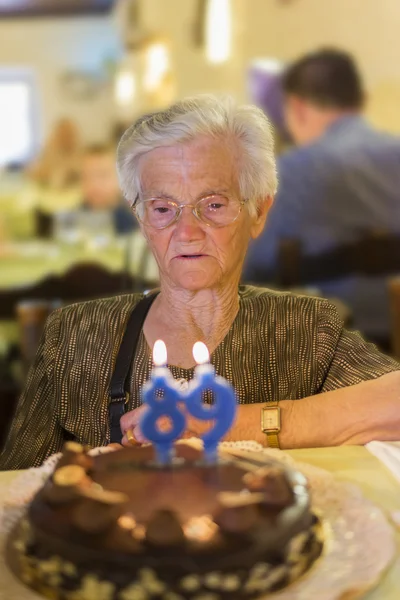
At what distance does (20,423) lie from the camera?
5.50 ft

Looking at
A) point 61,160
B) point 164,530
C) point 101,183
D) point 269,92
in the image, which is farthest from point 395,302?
point 61,160

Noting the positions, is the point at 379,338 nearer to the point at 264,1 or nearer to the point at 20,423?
the point at 20,423

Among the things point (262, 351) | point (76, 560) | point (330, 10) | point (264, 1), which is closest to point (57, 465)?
point (76, 560)

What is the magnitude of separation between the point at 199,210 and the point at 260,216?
0.59 feet

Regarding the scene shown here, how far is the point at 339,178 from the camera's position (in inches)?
148

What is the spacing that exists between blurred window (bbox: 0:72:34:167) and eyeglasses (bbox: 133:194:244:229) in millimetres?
13641


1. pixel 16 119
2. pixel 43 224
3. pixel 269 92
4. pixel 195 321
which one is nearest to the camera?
pixel 195 321

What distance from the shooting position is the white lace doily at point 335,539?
34.8 inches

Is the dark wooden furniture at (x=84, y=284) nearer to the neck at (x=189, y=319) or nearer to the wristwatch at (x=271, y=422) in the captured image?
the neck at (x=189, y=319)

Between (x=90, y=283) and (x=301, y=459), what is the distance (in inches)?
64.3

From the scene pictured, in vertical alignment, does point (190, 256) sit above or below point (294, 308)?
above

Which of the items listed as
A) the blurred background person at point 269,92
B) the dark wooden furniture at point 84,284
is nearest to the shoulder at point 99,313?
the dark wooden furniture at point 84,284

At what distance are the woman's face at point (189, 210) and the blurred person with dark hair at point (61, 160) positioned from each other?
6.57 meters

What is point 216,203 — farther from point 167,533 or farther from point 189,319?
point 167,533
